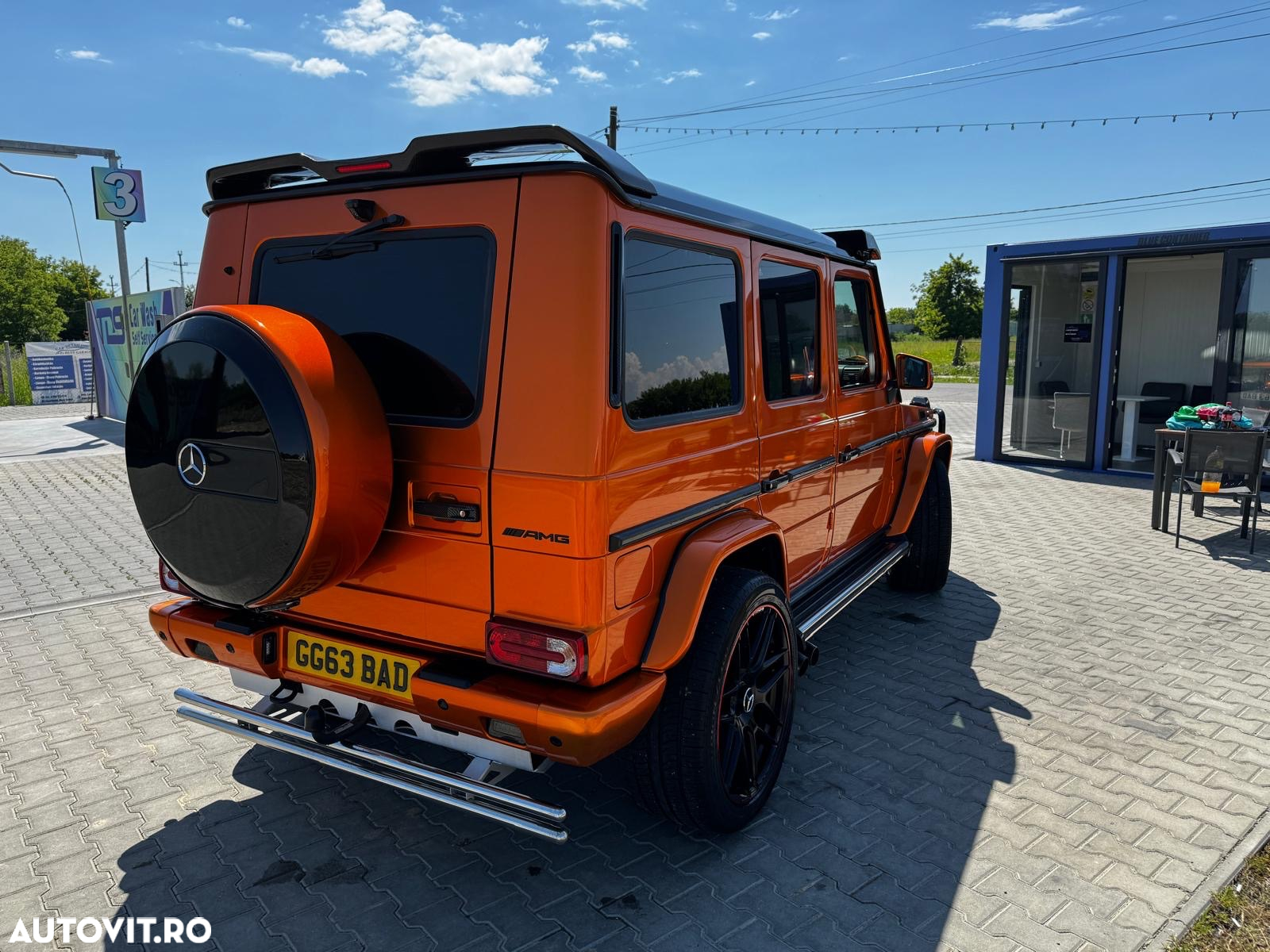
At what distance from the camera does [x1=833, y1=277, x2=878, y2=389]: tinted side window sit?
4.34 metres

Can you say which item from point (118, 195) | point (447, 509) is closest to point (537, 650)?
point (447, 509)

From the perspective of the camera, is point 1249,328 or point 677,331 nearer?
point 677,331

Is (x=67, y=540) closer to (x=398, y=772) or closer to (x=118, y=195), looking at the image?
(x=398, y=772)

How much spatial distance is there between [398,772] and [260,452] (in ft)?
3.74

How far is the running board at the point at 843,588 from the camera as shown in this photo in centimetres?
376

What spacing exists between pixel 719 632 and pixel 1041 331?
36.1ft

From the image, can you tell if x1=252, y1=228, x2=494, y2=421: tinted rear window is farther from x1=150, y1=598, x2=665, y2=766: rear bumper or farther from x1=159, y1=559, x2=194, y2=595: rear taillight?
x1=159, y1=559, x2=194, y2=595: rear taillight

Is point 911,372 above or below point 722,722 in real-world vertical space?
above

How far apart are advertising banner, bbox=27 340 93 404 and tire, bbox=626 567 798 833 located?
80.8ft

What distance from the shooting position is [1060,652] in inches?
195

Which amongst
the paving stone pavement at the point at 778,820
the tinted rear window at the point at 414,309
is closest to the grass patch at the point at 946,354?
the paving stone pavement at the point at 778,820

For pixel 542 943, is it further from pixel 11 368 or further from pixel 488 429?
pixel 11 368

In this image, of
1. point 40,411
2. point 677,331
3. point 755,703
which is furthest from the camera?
point 40,411

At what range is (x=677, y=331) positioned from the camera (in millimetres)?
2889
